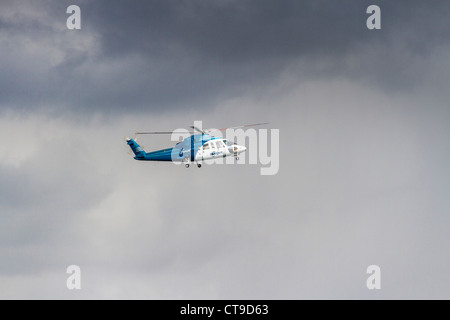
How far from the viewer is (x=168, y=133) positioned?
199 meters

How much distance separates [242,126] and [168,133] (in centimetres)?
1813

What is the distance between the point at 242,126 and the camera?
197000mm
